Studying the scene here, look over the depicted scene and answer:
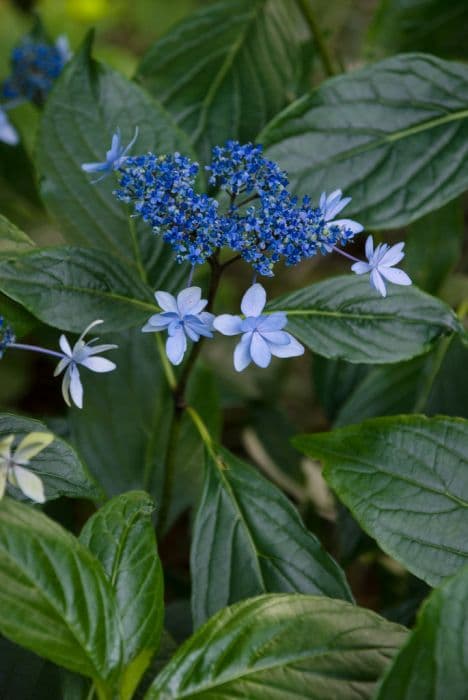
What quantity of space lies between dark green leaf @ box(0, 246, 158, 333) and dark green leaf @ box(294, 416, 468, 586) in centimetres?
24

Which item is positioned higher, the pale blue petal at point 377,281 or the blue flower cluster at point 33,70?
the blue flower cluster at point 33,70

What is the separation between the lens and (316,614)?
2.21 feet

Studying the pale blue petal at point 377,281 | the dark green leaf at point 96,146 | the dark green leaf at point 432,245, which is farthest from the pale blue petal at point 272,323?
the dark green leaf at point 432,245

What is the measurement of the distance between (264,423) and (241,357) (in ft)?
2.75

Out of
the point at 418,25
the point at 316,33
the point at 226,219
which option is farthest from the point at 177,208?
the point at 418,25

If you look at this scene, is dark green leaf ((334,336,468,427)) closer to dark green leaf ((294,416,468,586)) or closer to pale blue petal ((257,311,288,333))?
dark green leaf ((294,416,468,586))

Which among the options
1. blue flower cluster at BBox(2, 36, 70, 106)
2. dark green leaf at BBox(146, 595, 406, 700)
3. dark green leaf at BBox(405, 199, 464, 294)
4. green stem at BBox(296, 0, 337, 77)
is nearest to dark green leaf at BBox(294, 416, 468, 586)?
dark green leaf at BBox(146, 595, 406, 700)

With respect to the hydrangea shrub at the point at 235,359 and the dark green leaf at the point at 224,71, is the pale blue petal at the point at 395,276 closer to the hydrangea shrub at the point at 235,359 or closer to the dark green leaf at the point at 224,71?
the hydrangea shrub at the point at 235,359

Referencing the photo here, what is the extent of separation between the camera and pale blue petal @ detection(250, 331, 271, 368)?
0.66m

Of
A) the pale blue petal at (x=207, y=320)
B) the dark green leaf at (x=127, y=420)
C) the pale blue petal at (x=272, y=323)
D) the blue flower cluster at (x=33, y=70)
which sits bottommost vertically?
the dark green leaf at (x=127, y=420)

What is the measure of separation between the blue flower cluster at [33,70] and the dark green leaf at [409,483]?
799 millimetres

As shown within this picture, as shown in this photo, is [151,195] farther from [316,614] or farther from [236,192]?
[316,614]

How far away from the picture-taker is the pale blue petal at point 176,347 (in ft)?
2.19

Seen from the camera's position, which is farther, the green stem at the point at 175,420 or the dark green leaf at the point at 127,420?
the dark green leaf at the point at 127,420
